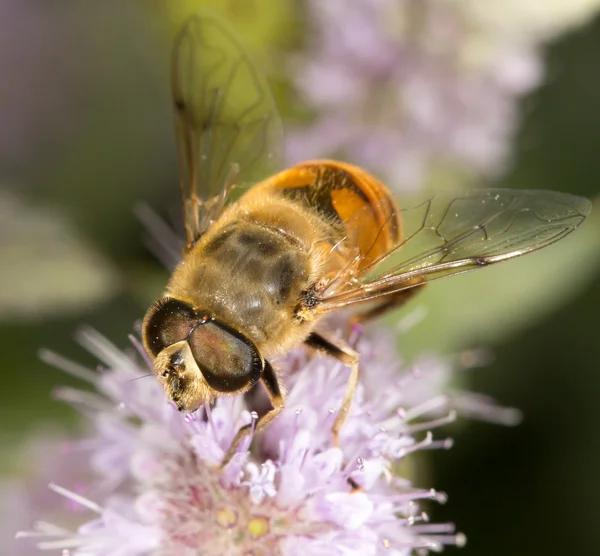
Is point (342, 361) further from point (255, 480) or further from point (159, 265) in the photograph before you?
point (159, 265)

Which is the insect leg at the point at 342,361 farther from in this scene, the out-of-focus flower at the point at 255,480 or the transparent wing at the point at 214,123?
the transparent wing at the point at 214,123

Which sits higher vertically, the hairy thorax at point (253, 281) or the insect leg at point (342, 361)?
the hairy thorax at point (253, 281)

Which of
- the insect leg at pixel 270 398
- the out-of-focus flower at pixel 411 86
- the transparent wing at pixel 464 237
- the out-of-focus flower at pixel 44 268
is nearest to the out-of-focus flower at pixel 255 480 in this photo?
the insect leg at pixel 270 398

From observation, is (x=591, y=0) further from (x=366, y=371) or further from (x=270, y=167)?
(x=366, y=371)

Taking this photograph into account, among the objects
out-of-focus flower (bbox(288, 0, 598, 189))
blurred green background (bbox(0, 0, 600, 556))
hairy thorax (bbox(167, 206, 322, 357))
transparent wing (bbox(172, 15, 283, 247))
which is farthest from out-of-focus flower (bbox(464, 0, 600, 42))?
hairy thorax (bbox(167, 206, 322, 357))

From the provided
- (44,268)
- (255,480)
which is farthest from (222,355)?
(44,268)

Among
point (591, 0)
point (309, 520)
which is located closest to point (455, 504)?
point (309, 520)

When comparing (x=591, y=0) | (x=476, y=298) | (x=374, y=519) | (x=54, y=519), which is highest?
(x=591, y=0)
